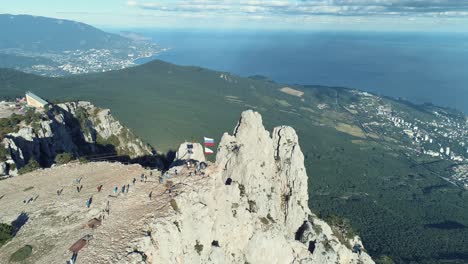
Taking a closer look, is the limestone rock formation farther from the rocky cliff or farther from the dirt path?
the rocky cliff

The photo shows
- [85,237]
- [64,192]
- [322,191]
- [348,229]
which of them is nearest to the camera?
[85,237]

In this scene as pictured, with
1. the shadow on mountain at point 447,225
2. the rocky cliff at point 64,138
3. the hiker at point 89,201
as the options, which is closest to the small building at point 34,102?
the rocky cliff at point 64,138

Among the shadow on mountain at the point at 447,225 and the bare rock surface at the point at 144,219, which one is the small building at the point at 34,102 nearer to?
the bare rock surface at the point at 144,219

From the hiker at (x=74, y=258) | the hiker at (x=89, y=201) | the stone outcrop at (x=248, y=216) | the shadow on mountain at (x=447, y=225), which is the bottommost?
the shadow on mountain at (x=447, y=225)

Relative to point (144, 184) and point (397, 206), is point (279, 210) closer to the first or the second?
point (144, 184)

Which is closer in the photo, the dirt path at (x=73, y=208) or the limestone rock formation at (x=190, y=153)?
the dirt path at (x=73, y=208)

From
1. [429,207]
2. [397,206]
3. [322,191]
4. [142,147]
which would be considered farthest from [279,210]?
[429,207]

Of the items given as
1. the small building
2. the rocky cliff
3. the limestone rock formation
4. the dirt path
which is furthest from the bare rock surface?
the small building
